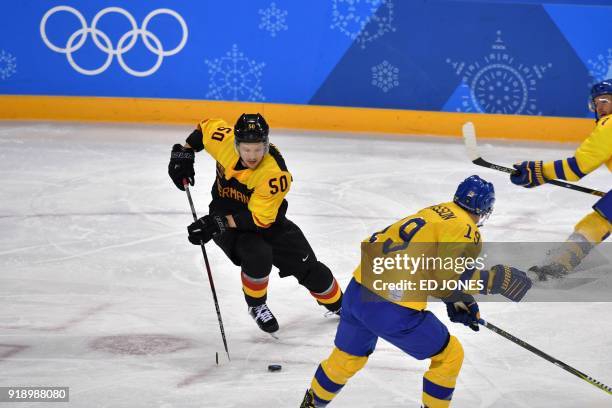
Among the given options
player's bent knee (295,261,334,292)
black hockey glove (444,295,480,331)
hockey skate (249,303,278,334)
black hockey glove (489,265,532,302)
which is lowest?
hockey skate (249,303,278,334)

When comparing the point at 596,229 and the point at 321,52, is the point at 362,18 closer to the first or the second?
the point at 321,52

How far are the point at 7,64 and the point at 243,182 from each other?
16.3 ft

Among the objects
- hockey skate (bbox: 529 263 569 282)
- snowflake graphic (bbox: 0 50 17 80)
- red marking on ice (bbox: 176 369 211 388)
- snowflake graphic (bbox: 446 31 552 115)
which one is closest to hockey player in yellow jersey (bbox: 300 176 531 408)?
red marking on ice (bbox: 176 369 211 388)

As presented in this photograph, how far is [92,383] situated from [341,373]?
3.49ft

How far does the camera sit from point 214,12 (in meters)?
8.37

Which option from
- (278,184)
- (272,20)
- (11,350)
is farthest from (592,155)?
(272,20)

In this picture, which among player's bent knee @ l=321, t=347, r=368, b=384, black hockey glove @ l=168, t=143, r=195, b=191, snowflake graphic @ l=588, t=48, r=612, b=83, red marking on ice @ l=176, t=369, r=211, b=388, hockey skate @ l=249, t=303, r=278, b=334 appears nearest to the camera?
player's bent knee @ l=321, t=347, r=368, b=384

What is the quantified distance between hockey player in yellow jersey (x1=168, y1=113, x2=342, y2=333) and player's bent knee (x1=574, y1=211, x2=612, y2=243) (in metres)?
1.35

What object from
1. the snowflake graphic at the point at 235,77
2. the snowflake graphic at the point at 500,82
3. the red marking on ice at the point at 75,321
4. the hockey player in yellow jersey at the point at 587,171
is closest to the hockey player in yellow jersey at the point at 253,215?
the red marking on ice at the point at 75,321

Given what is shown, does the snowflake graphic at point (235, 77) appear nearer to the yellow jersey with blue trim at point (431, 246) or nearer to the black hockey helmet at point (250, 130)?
the black hockey helmet at point (250, 130)

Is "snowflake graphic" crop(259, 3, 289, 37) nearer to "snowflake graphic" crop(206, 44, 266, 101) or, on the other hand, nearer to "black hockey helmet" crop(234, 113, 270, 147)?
"snowflake graphic" crop(206, 44, 266, 101)

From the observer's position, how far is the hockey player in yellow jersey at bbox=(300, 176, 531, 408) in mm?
3188

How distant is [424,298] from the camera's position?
322 cm

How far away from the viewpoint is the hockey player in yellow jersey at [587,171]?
4715 millimetres
